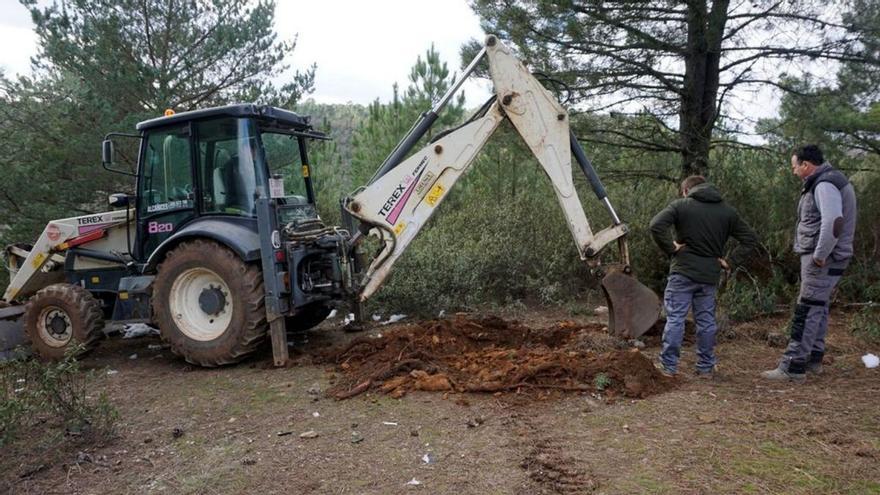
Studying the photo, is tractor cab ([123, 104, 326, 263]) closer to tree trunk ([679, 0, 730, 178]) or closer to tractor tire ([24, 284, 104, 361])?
tractor tire ([24, 284, 104, 361])

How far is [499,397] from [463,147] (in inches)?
93.7

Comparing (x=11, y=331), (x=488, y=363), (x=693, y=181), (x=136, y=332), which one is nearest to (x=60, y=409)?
(x=11, y=331)

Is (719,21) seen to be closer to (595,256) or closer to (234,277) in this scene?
(595,256)

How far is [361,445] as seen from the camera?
13.3ft

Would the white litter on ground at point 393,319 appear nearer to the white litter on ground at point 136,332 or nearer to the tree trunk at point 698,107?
the white litter on ground at point 136,332

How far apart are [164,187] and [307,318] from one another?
7.09 ft

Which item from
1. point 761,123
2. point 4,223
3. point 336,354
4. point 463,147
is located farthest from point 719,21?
point 4,223

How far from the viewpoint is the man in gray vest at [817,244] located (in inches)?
187

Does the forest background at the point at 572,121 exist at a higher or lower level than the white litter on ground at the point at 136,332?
higher

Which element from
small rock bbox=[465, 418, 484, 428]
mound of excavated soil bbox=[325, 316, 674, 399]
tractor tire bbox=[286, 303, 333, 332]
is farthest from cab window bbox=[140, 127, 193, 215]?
small rock bbox=[465, 418, 484, 428]

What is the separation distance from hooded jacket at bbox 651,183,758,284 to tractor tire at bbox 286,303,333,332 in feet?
12.9

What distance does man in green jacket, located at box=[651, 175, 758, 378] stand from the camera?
5.05m

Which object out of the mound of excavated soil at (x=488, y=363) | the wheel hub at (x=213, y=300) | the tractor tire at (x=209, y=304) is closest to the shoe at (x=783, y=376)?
the mound of excavated soil at (x=488, y=363)

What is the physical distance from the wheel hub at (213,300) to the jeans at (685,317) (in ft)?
13.4
